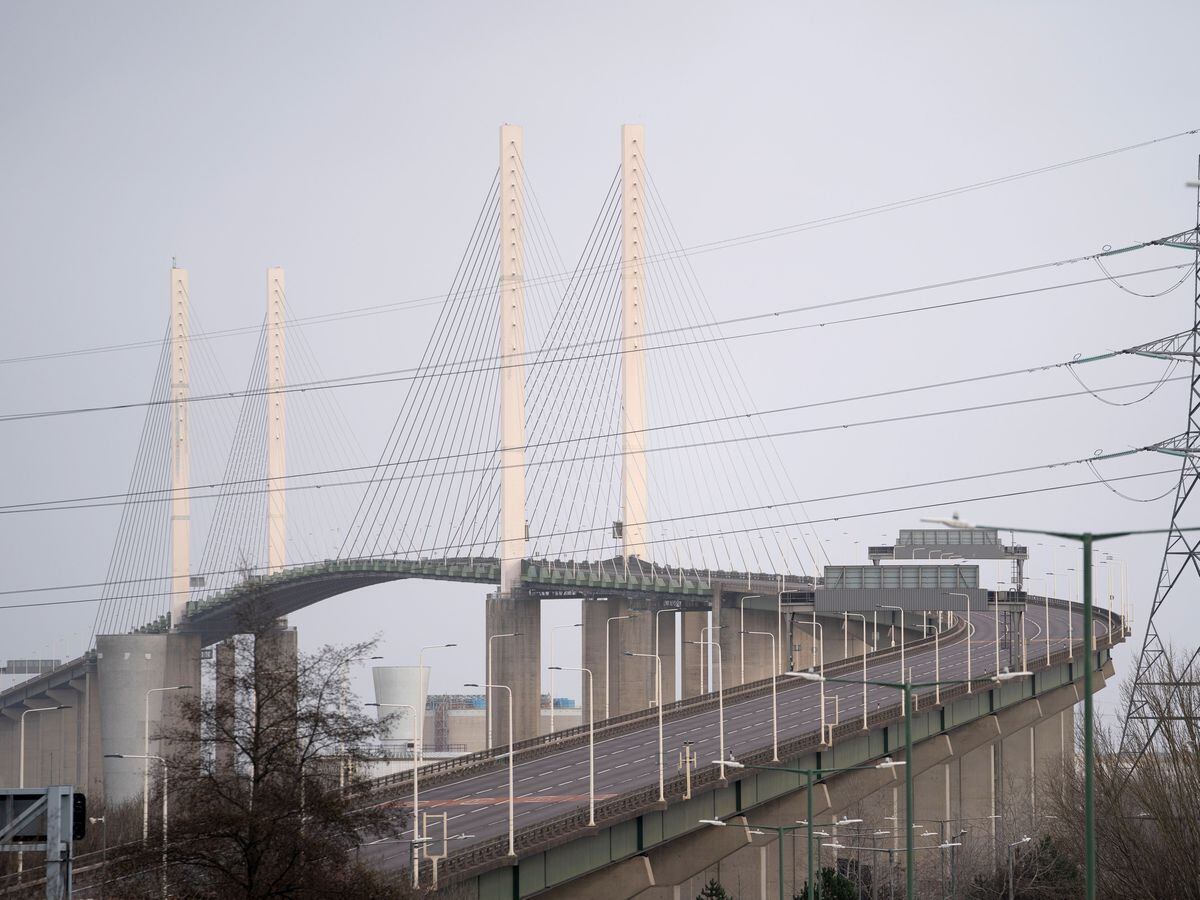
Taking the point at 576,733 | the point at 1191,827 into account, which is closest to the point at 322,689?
the point at 1191,827

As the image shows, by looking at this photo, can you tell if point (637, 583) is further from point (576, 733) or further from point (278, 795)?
point (278, 795)

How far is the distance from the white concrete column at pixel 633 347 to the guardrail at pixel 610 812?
33.9 metres

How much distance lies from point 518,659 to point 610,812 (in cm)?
7444

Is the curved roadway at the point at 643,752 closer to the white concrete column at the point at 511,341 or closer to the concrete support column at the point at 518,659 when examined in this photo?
the white concrete column at the point at 511,341

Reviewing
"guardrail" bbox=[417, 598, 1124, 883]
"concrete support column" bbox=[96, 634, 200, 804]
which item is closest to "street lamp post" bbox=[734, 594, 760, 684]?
"concrete support column" bbox=[96, 634, 200, 804]

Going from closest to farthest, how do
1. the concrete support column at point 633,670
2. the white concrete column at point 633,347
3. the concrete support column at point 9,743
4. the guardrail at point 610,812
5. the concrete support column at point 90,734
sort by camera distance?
the guardrail at point 610,812
the white concrete column at point 633,347
the concrete support column at point 633,670
the concrete support column at point 90,734
the concrete support column at point 9,743

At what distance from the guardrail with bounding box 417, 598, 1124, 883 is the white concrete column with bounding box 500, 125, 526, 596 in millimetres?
42973

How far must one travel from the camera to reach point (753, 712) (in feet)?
301

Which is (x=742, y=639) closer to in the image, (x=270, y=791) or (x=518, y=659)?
(x=518, y=659)

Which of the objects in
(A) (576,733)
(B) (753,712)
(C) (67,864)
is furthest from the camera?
(B) (753,712)

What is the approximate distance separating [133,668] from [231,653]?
3589 inches

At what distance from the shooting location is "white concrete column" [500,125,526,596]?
121 metres

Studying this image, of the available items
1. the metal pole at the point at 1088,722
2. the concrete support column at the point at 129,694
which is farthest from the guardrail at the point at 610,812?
the concrete support column at the point at 129,694

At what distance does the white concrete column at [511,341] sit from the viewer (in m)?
121
